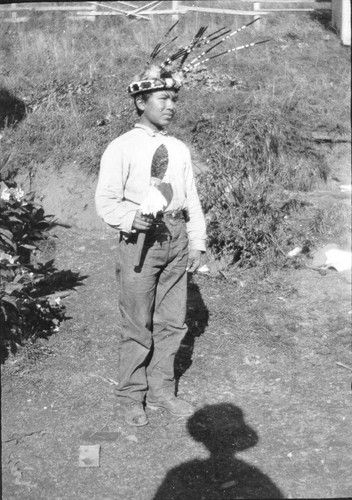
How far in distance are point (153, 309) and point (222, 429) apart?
32.7 inches

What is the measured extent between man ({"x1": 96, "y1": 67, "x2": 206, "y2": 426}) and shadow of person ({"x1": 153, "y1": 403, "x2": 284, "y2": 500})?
0.19m

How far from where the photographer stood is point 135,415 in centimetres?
452

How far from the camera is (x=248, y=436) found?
4.45 meters

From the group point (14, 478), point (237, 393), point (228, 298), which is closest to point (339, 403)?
point (237, 393)

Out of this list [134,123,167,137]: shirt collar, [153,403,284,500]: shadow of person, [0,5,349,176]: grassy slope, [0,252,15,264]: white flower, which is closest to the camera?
[153,403,284,500]: shadow of person

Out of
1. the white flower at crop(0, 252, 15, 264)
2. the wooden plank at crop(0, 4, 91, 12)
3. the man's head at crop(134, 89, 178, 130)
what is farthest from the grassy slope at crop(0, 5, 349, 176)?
the man's head at crop(134, 89, 178, 130)

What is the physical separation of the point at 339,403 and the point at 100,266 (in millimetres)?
2657

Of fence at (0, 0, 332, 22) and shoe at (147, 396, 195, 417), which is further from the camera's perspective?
fence at (0, 0, 332, 22)

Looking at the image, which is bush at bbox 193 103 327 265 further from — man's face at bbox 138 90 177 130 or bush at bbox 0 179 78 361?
man's face at bbox 138 90 177 130

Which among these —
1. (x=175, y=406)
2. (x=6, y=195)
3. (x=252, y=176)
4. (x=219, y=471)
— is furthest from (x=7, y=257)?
A: (x=252, y=176)

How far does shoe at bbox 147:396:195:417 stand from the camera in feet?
15.1

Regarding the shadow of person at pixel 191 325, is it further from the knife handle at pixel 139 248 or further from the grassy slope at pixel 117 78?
the grassy slope at pixel 117 78

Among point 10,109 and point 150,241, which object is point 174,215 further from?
point 10,109

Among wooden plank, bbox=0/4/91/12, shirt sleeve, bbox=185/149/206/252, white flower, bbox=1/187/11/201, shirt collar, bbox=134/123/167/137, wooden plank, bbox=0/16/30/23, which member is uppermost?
wooden plank, bbox=0/4/91/12
